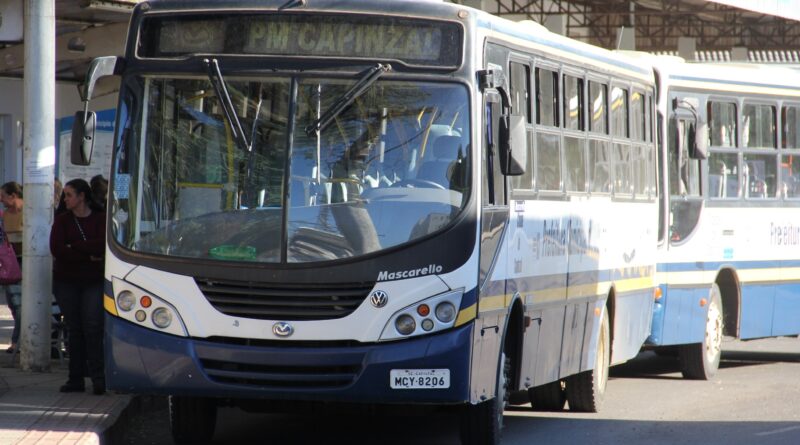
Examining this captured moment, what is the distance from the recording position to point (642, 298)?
13.6 meters

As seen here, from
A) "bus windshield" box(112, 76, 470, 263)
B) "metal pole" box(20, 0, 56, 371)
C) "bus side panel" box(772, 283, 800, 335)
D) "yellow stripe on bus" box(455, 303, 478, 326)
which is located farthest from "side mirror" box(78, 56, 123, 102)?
"bus side panel" box(772, 283, 800, 335)

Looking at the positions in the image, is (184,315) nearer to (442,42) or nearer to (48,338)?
(442,42)

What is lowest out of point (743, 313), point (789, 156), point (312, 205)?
point (743, 313)

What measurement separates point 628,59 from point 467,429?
4.97m

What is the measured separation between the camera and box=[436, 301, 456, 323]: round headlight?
875cm

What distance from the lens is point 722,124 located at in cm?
1571

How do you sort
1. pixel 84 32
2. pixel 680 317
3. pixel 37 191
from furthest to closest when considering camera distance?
pixel 84 32 → pixel 680 317 → pixel 37 191

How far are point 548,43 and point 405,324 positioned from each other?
2.90 meters

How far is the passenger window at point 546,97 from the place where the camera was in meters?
10.5

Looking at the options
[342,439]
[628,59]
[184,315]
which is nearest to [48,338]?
[342,439]

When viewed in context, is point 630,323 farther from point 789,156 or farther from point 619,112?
point 789,156

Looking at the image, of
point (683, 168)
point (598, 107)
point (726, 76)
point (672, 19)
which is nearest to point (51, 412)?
point (598, 107)

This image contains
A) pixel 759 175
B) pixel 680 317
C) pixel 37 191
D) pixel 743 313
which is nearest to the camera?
pixel 37 191

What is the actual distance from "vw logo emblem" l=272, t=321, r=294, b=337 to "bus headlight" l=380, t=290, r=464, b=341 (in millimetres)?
513
